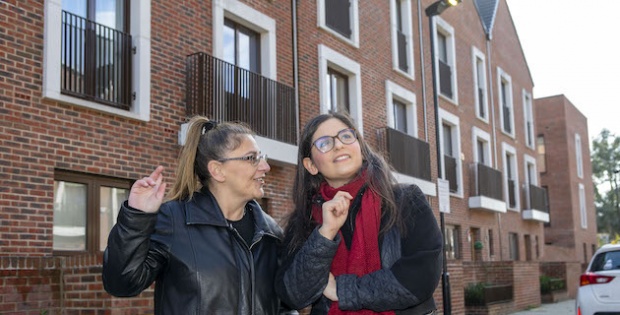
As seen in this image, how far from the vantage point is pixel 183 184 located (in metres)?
3.19

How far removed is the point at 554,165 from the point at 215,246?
35.8 m

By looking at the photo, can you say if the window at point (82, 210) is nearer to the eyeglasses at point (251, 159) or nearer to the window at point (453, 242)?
the eyeglasses at point (251, 159)

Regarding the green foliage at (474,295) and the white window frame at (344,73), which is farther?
the green foliage at (474,295)

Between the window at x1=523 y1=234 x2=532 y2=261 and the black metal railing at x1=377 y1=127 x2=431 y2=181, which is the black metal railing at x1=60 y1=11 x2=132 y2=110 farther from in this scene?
the window at x1=523 y1=234 x2=532 y2=261

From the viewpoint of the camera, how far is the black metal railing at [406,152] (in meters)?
16.8

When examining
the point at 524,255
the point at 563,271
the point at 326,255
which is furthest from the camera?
the point at 524,255

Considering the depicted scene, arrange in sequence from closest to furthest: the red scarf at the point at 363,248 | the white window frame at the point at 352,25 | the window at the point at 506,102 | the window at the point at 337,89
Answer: the red scarf at the point at 363,248, the white window frame at the point at 352,25, the window at the point at 337,89, the window at the point at 506,102

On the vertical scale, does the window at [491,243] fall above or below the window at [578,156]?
below

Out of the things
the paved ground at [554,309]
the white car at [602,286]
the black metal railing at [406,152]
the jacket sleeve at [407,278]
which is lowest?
the paved ground at [554,309]

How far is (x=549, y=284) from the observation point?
23141 millimetres

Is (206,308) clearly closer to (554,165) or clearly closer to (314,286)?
(314,286)

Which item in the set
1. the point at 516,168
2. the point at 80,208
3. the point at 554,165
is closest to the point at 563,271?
the point at 516,168

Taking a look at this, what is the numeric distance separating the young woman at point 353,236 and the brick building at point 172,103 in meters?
1.03

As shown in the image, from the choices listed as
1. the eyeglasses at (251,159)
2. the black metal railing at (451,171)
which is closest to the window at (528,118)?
the black metal railing at (451,171)
